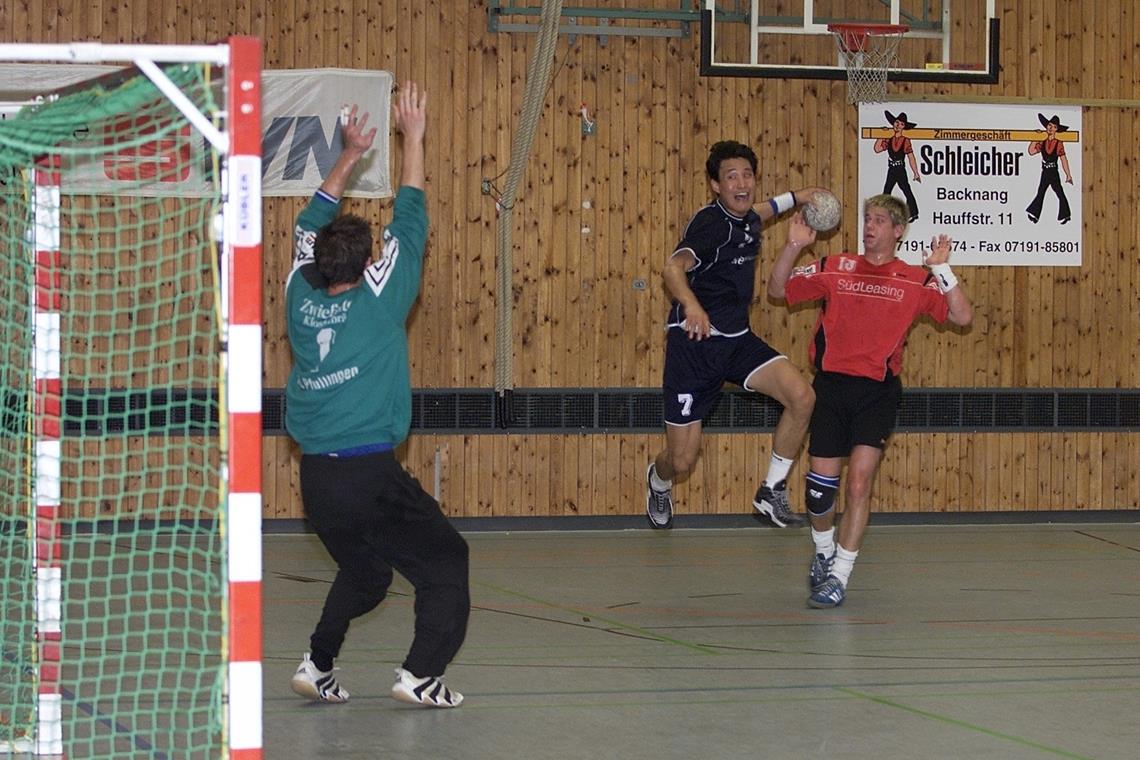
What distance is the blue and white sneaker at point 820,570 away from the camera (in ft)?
30.2

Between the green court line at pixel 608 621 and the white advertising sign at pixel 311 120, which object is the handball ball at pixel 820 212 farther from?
the white advertising sign at pixel 311 120

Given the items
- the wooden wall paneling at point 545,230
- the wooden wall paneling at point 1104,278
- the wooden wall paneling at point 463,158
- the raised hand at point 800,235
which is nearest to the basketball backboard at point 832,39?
the wooden wall paneling at point 545,230

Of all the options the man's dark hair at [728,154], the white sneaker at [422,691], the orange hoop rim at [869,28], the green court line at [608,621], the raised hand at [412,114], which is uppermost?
the orange hoop rim at [869,28]

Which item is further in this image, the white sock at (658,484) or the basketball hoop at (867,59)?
the basketball hoop at (867,59)

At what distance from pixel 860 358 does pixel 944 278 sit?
0.71 metres

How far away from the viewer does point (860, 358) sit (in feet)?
29.7

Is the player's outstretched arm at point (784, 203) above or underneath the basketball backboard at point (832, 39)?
underneath

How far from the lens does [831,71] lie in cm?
1351

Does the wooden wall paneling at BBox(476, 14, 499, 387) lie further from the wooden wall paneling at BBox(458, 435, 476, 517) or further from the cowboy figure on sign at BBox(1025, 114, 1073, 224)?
the cowboy figure on sign at BBox(1025, 114, 1073, 224)

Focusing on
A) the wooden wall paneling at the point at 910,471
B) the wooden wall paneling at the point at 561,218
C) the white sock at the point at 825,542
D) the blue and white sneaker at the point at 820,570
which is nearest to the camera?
the blue and white sneaker at the point at 820,570

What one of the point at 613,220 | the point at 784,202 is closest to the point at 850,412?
the point at 784,202

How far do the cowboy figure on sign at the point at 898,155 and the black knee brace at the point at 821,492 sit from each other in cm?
553

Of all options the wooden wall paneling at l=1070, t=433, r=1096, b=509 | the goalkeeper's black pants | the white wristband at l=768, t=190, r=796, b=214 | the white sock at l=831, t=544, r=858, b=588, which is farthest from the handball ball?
the wooden wall paneling at l=1070, t=433, r=1096, b=509

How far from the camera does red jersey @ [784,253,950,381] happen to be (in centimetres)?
905
